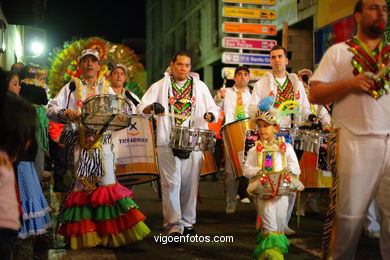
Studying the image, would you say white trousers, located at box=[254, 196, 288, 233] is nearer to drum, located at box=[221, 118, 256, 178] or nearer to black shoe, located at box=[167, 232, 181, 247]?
black shoe, located at box=[167, 232, 181, 247]

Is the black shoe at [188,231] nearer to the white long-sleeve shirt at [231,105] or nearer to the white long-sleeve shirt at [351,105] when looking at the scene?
the white long-sleeve shirt at [351,105]

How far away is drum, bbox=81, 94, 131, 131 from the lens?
5.77 metres

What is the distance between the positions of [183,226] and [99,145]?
1.52 m

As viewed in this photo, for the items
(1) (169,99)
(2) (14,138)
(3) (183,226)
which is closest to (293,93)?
(1) (169,99)

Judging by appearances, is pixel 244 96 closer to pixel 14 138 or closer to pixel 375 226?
pixel 375 226

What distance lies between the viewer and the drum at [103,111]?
577cm

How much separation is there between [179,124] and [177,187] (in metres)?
0.80

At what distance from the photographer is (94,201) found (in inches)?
243

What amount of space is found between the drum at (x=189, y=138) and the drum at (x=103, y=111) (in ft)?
2.22

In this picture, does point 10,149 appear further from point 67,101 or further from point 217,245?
point 217,245

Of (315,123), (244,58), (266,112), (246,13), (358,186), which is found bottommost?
(358,186)

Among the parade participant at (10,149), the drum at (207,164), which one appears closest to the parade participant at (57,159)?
the drum at (207,164)

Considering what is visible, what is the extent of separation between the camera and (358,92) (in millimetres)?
4031

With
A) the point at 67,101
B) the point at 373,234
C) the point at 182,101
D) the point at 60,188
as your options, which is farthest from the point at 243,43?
the point at 67,101
